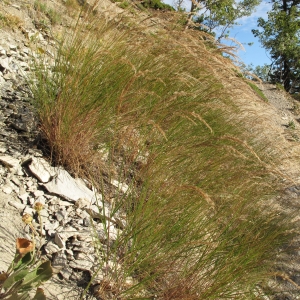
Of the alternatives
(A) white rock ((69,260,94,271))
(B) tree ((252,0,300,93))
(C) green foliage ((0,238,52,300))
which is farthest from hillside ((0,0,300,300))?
(B) tree ((252,0,300,93))

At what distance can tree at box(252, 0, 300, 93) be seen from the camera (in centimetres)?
1723

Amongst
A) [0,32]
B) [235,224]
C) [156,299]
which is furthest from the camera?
[0,32]

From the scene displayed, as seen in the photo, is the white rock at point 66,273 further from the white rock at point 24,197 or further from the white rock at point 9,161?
the white rock at point 9,161

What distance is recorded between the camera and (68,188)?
7.11 feet

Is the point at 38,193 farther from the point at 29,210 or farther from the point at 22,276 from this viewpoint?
the point at 22,276

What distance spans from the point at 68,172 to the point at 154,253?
3.25 ft

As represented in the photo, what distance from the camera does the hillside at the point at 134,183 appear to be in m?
1.66

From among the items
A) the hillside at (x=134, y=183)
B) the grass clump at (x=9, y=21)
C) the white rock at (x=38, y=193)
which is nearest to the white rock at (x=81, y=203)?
the hillside at (x=134, y=183)

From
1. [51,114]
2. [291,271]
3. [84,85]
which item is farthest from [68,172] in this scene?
[291,271]

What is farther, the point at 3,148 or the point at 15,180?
the point at 3,148

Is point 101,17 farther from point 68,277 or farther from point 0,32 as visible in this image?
point 68,277

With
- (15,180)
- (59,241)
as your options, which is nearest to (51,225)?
(59,241)

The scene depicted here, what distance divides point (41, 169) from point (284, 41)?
17.8 metres

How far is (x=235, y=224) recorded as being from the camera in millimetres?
1994
